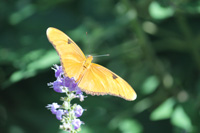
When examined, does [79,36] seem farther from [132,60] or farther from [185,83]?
[185,83]

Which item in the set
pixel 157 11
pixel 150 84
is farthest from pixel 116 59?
pixel 157 11

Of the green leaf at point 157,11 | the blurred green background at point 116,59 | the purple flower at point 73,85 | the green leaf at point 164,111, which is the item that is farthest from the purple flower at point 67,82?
the green leaf at point 157,11

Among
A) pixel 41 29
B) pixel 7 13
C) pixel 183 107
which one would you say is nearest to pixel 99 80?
pixel 183 107

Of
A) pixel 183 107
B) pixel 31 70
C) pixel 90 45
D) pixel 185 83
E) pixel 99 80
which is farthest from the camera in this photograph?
pixel 185 83

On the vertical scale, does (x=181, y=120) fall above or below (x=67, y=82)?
above

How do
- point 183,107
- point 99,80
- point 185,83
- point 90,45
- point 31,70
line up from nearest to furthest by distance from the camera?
point 99,80
point 31,70
point 183,107
point 90,45
point 185,83

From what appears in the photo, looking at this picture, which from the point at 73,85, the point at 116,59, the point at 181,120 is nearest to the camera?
the point at 73,85

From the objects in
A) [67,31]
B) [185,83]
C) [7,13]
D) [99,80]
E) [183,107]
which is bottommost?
[99,80]

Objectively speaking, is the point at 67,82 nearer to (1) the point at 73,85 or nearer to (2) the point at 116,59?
(1) the point at 73,85
